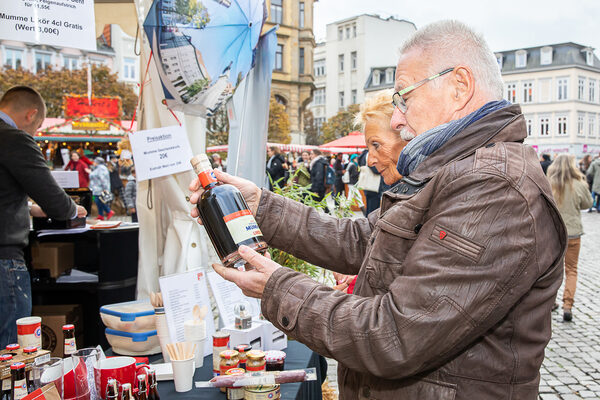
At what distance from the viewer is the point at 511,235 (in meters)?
1.08

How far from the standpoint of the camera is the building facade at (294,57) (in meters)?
34.3

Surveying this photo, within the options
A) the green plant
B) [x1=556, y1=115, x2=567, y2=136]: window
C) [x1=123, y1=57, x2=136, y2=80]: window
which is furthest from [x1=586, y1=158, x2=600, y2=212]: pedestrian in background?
[x1=123, y1=57, x2=136, y2=80]: window

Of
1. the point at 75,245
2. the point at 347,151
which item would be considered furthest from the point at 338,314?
the point at 347,151

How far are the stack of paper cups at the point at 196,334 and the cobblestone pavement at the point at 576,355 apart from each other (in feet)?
7.81

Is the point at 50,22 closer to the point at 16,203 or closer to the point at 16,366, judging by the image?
the point at 16,203

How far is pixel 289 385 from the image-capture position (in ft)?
6.56

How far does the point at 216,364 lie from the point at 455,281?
1.25m

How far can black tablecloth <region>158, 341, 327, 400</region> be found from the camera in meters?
1.89

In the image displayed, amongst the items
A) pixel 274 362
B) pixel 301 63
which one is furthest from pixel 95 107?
pixel 274 362

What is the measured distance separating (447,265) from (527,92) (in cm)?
5344

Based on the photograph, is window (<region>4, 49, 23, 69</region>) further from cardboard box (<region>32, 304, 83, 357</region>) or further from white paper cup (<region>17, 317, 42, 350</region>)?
white paper cup (<region>17, 317, 42, 350</region>)

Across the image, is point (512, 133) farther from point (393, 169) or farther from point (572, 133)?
point (572, 133)

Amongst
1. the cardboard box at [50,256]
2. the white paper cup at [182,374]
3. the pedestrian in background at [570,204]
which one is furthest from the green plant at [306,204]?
the pedestrian in background at [570,204]

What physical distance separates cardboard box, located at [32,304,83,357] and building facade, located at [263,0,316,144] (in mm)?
31488
